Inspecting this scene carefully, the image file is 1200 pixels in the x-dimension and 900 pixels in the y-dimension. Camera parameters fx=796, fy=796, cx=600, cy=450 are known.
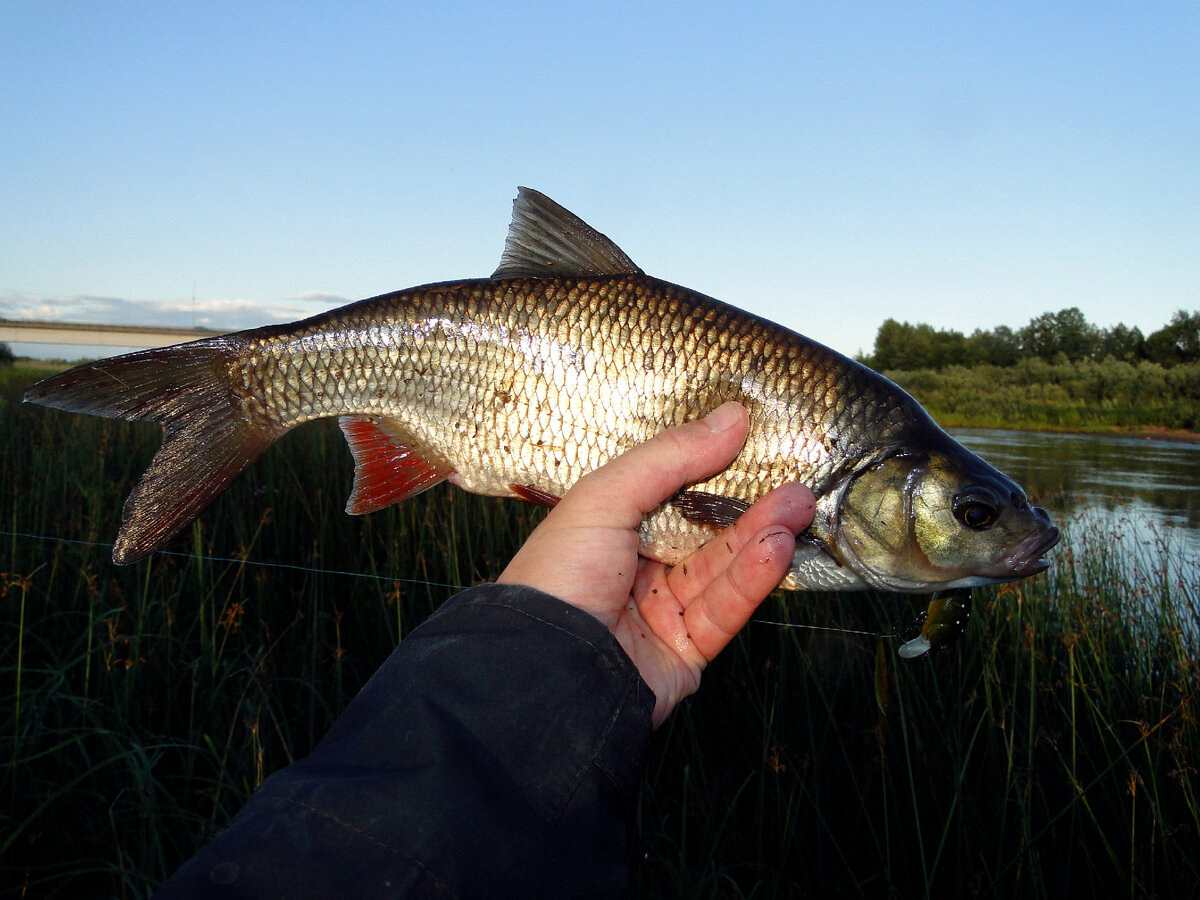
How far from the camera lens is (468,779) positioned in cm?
125

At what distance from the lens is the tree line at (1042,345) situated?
133 ft

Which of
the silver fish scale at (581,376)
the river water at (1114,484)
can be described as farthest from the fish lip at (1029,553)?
the river water at (1114,484)

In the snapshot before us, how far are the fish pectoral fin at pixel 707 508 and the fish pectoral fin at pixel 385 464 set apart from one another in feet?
2.31

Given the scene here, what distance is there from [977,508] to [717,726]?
2105mm

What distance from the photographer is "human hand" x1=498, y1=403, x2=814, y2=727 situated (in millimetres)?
1854

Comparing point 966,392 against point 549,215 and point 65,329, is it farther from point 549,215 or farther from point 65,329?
point 549,215

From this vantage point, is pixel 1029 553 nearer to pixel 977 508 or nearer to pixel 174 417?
pixel 977 508

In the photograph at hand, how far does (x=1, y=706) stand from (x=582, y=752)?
9.75 ft

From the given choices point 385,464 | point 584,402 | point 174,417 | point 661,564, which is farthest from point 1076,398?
point 174,417

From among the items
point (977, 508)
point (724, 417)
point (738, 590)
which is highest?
point (724, 417)

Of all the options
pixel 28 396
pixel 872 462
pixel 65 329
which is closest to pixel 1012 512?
pixel 872 462

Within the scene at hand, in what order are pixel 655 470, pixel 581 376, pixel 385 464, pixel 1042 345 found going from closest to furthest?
pixel 655 470 < pixel 581 376 < pixel 385 464 < pixel 1042 345

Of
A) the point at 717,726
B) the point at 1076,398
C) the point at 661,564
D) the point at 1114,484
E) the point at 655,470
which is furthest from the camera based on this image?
the point at 1076,398

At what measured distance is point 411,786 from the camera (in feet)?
3.98
